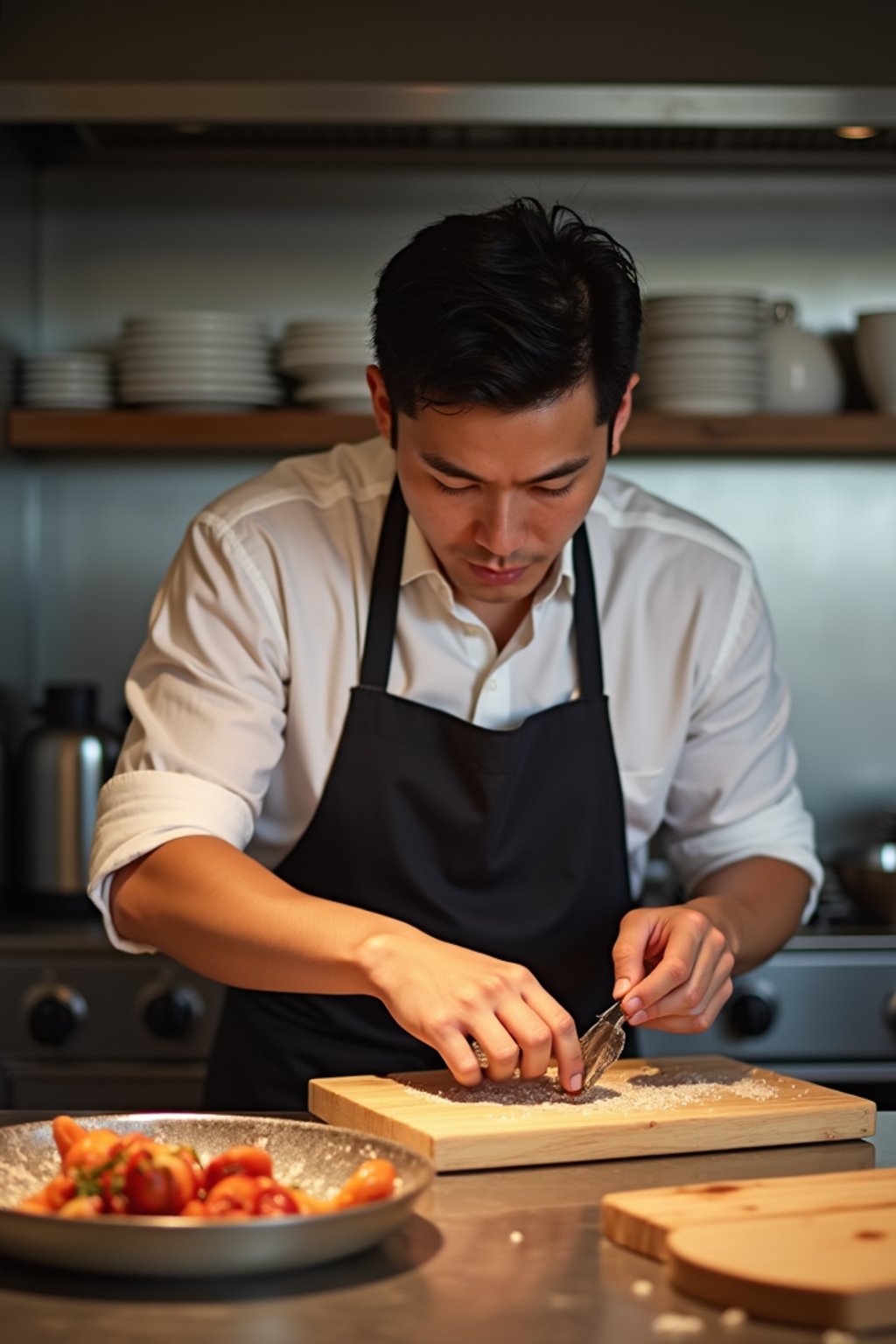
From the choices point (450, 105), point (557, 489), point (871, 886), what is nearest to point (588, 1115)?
point (557, 489)

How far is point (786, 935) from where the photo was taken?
1846 millimetres

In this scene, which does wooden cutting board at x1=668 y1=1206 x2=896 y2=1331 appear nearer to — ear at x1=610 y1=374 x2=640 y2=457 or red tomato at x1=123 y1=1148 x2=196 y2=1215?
red tomato at x1=123 y1=1148 x2=196 y2=1215

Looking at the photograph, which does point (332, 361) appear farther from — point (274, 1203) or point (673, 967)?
point (274, 1203)

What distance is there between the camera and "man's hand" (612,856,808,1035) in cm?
153

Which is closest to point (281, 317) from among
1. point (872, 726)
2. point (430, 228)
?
point (872, 726)

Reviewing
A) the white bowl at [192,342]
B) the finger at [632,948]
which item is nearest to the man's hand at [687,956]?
the finger at [632,948]

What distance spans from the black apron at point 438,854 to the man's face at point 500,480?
0.20 meters

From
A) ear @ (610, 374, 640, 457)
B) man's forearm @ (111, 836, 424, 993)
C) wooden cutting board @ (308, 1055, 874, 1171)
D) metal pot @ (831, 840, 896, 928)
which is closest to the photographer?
wooden cutting board @ (308, 1055, 874, 1171)

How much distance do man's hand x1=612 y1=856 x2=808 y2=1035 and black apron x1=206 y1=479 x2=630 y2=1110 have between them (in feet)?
0.57

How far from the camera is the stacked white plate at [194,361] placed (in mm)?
2768

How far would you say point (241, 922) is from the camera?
5.15 feet

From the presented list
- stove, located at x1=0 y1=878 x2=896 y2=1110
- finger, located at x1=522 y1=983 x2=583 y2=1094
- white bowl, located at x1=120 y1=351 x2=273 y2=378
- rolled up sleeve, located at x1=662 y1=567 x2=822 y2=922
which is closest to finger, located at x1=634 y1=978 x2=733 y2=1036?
finger, located at x1=522 y1=983 x2=583 y2=1094

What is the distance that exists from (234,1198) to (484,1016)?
1.21 feet

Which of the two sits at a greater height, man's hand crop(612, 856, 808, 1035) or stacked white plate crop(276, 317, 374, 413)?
stacked white plate crop(276, 317, 374, 413)
